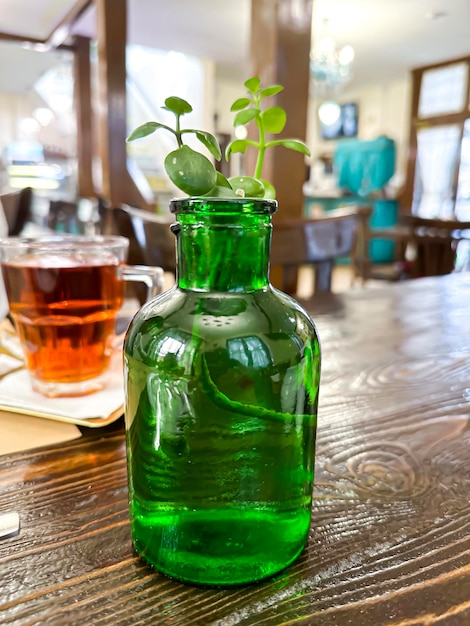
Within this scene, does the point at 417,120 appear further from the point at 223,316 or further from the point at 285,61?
the point at 223,316

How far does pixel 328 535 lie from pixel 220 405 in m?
0.11

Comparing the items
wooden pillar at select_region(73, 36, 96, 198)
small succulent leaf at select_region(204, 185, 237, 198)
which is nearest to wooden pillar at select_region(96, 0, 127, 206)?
wooden pillar at select_region(73, 36, 96, 198)

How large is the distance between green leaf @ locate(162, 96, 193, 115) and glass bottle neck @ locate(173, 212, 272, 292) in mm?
48

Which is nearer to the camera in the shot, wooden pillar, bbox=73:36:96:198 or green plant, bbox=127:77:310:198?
green plant, bbox=127:77:310:198

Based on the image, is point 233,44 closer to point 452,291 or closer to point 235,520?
point 452,291

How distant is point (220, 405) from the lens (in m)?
0.24

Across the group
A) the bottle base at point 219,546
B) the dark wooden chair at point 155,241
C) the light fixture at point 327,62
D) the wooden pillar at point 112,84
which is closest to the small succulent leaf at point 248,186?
the bottle base at point 219,546

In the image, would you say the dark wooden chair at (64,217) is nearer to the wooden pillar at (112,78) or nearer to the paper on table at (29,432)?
the wooden pillar at (112,78)

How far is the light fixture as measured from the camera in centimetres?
465

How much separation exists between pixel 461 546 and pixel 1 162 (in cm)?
1031

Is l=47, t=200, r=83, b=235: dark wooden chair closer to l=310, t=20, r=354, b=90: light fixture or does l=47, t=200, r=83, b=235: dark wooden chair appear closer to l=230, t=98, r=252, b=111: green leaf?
l=230, t=98, r=252, b=111: green leaf

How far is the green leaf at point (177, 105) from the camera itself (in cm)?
24

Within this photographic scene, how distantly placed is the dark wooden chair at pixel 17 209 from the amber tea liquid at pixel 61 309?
61.8 inches

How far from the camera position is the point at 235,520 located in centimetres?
24
